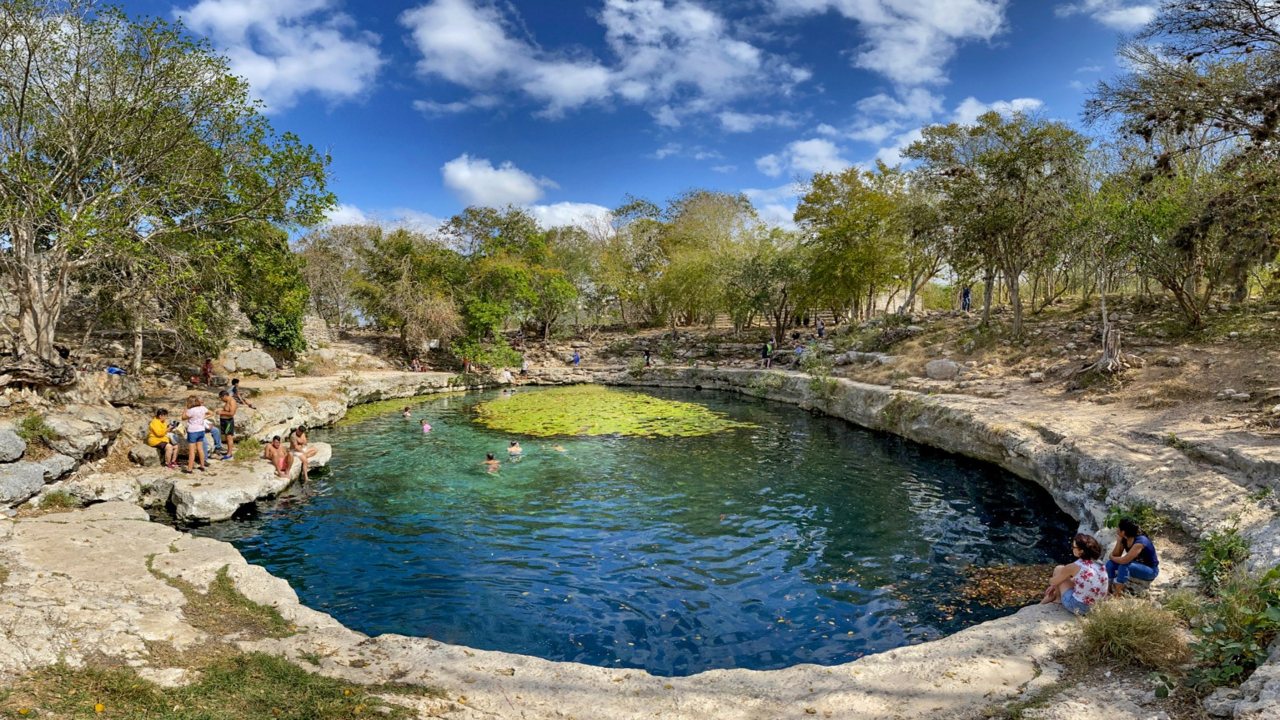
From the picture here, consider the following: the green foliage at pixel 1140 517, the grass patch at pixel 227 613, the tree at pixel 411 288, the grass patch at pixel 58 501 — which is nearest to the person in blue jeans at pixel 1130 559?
the green foliage at pixel 1140 517

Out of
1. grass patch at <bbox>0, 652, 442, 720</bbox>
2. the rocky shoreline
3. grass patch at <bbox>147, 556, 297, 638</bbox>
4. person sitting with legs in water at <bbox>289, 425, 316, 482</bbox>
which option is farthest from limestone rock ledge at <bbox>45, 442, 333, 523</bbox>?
grass patch at <bbox>0, 652, 442, 720</bbox>

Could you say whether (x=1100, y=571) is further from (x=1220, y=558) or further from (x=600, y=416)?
(x=600, y=416)

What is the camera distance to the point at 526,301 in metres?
41.2

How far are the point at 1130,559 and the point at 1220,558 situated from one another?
1167 millimetres

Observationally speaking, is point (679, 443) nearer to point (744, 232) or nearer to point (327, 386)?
point (327, 386)

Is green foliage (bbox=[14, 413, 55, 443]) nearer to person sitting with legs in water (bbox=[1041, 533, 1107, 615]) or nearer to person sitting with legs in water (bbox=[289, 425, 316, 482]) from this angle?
person sitting with legs in water (bbox=[289, 425, 316, 482])

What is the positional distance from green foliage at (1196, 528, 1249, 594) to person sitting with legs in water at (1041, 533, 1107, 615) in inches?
43.0

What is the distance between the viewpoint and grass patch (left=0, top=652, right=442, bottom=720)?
4.16 metres

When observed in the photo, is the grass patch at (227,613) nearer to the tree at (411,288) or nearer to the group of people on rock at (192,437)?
the group of people on rock at (192,437)

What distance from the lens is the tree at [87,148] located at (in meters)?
12.1

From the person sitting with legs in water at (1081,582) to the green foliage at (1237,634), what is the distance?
3.20 ft

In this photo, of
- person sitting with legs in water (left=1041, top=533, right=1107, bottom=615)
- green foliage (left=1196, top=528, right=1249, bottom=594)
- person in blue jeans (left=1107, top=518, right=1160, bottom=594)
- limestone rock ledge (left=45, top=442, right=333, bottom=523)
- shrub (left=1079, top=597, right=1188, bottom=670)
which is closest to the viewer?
shrub (left=1079, top=597, right=1188, bottom=670)

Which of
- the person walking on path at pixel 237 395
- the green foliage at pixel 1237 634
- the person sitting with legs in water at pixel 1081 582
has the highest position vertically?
the person walking on path at pixel 237 395

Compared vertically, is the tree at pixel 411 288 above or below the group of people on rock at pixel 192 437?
above
